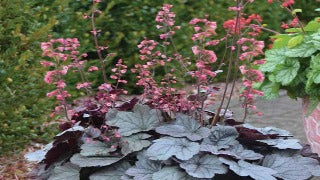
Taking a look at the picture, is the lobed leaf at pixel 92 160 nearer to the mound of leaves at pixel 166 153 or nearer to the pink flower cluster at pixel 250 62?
the mound of leaves at pixel 166 153

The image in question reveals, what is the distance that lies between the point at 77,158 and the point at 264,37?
19.6 ft

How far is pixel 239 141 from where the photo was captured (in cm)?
270

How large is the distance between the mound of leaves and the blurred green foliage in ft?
4.29

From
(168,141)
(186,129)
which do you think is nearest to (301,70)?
(186,129)

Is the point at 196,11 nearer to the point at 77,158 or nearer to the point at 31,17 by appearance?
the point at 31,17

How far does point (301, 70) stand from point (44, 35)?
1783mm

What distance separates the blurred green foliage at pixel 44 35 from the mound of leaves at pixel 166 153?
4.29ft

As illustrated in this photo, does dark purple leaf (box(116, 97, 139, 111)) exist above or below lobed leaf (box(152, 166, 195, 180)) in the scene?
above

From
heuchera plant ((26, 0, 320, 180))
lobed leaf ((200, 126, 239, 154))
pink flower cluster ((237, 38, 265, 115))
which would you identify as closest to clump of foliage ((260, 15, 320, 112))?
heuchera plant ((26, 0, 320, 180))

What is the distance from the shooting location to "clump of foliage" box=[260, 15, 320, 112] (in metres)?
3.47

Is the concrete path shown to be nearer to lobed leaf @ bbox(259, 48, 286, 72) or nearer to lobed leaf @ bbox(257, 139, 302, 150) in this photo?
lobed leaf @ bbox(259, 48, 286, 72)

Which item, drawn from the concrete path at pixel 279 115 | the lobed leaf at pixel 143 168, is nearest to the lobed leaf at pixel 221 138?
the lobed leaf at pixel 143 168

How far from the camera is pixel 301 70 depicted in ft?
12.0

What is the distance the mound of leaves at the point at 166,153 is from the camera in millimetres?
2365
